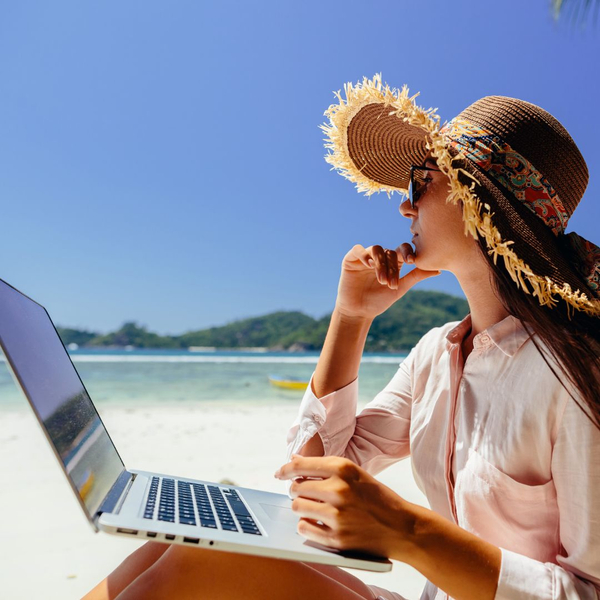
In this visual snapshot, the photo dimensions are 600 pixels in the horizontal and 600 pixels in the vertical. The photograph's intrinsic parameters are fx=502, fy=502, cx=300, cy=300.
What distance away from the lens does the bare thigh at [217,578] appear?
843 mm

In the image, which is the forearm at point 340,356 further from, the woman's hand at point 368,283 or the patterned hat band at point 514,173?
the patterned hat band at point 514,173

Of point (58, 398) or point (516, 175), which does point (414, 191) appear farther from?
point (58, 398)

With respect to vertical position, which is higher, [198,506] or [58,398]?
[58,398]

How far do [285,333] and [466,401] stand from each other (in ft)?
158

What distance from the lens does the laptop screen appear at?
0.82m

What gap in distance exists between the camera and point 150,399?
11953 mm

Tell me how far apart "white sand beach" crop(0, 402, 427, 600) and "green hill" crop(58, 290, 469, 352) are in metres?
31.1

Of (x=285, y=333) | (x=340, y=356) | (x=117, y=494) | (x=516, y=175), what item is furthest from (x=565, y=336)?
(x=285, y=333)

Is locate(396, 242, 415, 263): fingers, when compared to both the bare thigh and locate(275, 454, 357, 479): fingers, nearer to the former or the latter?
locate(275, 454, 357, 479): fingers

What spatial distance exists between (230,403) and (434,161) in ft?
34.3

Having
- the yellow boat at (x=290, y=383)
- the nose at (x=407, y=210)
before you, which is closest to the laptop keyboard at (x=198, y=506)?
the nose at (x=407, y=210)

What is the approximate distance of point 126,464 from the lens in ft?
15.9

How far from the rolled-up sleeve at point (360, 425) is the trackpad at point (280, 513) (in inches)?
11.6

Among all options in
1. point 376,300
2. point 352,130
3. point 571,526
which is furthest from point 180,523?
point 352,130
